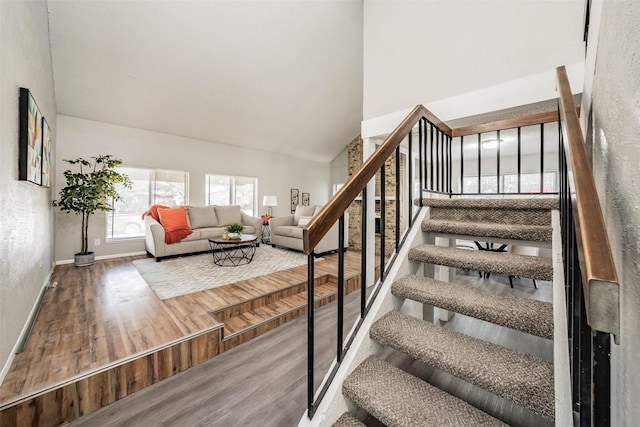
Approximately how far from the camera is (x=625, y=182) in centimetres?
63

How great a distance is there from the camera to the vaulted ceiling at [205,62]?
341 centimetres

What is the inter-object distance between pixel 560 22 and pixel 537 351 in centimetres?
272

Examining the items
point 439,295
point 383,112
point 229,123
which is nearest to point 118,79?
point 229,123

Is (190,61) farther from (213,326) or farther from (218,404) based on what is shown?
(218,404)

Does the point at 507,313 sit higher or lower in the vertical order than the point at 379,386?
higher

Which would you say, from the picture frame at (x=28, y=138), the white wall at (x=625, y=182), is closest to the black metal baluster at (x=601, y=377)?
the white wall at (x=625, y=182)

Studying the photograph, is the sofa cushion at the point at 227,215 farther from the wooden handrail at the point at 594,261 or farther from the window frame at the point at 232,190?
the wooden handrail at the point at 594,261

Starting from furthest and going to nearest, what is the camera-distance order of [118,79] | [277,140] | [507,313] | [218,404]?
[277,140] < [118,79] < [218,404] < [507,313]

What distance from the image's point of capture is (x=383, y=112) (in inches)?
131

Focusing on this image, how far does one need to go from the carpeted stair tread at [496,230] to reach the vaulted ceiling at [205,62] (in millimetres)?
3839

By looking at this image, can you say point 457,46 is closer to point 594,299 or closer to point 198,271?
point 594,299

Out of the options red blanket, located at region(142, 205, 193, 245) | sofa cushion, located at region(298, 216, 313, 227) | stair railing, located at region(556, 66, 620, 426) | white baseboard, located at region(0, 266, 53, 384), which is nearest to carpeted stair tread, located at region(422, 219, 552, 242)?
stair railing, located at region(556, 66, 620, 426)

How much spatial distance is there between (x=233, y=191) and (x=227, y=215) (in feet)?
3.75

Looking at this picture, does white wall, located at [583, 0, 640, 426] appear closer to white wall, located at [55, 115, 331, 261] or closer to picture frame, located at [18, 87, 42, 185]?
picture frame, located at [18, 87, 42, 185]
